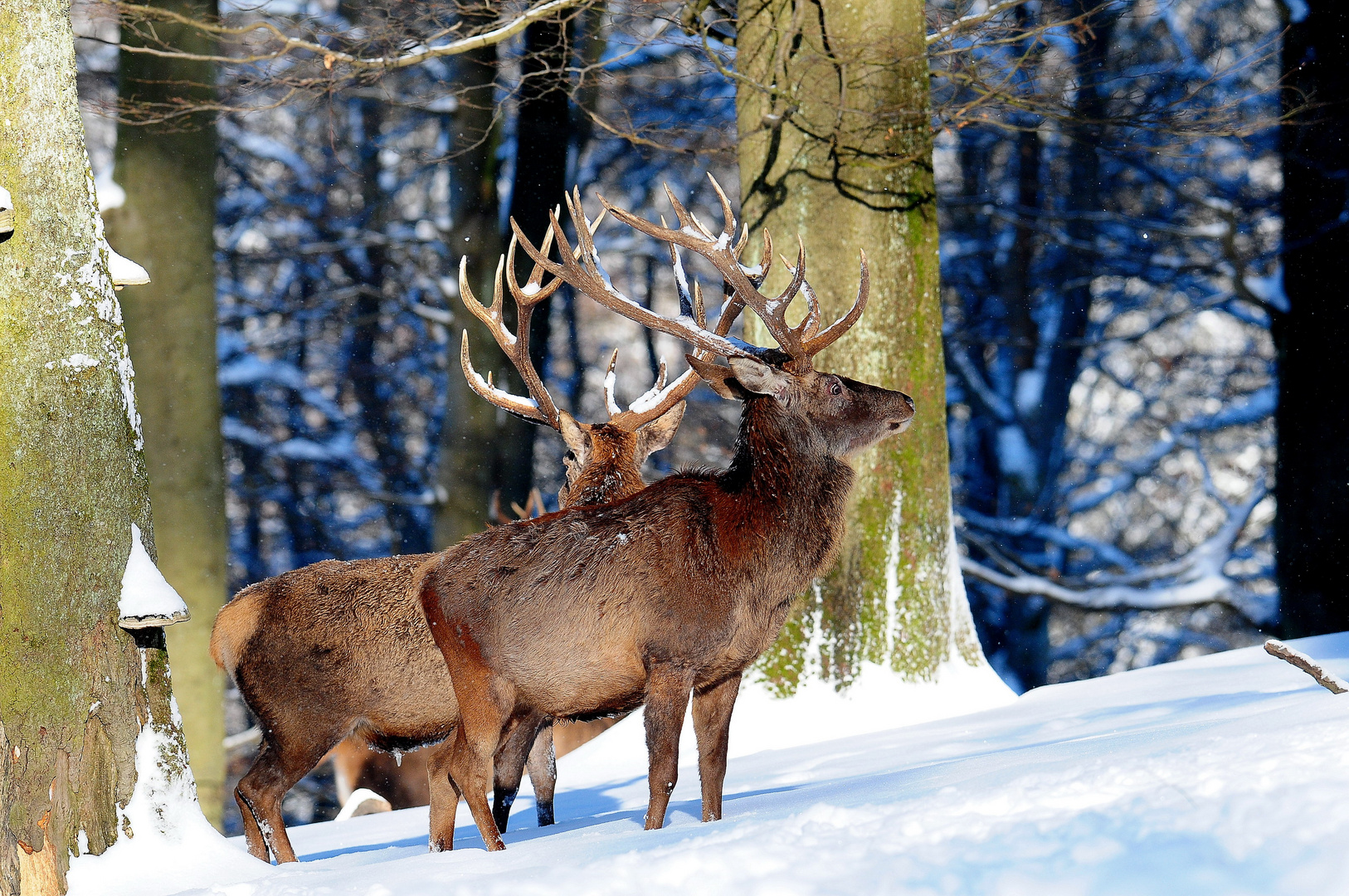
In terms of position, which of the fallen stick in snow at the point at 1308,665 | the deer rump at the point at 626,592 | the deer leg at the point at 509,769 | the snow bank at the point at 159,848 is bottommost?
the deer leg at the point at 509,769

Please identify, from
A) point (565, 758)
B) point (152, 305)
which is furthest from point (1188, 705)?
point (152, 305)

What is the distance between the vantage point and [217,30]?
867 cm

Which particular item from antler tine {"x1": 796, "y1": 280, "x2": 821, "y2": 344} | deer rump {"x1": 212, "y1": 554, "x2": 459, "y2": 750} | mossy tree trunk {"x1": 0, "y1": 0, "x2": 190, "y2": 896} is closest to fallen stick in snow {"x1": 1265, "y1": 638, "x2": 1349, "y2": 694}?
antler tine {"x1": 796, "y1": 280, "x2": 821, "y2": 344}

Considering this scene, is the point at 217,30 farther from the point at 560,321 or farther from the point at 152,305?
the point at 560,321

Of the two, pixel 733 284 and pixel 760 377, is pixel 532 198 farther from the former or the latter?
pixel 760 377

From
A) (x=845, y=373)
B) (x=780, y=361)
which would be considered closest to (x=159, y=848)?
(x=780, y=361)

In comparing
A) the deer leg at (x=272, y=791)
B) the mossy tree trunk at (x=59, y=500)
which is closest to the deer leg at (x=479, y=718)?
the mossy tree trunk at (x=59, y=500)

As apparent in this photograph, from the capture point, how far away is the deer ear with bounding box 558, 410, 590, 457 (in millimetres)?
7129

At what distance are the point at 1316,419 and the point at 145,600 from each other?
9732mm

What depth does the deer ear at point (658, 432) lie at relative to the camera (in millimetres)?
7141

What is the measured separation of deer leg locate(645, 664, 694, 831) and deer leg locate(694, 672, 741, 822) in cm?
23

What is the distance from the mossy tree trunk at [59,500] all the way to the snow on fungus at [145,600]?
0.04 meters

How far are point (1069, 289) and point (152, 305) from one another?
10633mm

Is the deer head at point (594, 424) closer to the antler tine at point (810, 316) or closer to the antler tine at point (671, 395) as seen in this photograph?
the antler tine at point (671, 395)
